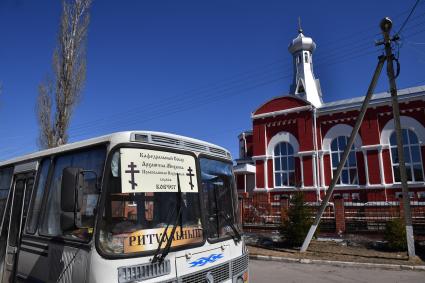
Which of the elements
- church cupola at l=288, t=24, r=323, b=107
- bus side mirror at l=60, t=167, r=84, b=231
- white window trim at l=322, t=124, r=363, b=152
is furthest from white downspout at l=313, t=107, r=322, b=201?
bus side mirror at l=60, t=167, r=84, b=231

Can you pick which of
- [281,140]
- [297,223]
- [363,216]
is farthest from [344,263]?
[281,140]

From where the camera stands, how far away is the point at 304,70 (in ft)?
110

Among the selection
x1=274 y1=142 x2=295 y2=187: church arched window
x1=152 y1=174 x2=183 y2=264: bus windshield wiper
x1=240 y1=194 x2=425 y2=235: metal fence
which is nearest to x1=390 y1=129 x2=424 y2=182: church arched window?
x1=240 y1=194 x2=425 y2=235: metal fence

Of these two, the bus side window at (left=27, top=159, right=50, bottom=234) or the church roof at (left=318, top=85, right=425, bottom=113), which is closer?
the bus side window at (left=27, top=159, right=50, bottom=234)

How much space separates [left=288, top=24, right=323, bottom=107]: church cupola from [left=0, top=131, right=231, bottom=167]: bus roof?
28.4 m

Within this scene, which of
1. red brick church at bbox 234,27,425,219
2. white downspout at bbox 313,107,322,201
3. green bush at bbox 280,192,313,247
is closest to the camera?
green bush at bbox 280,192,313,247

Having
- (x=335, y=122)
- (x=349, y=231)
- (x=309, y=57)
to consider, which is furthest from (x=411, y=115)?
(x=309, y=57)

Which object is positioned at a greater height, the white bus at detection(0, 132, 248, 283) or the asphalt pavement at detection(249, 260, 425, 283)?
the white bus at detection(0, 132, 248, 283)

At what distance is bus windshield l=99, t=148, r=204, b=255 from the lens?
3.74m

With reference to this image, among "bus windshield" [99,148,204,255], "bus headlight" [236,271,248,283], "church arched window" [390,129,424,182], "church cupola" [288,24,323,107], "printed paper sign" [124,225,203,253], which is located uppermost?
"church cupola" [288,24,323,107]

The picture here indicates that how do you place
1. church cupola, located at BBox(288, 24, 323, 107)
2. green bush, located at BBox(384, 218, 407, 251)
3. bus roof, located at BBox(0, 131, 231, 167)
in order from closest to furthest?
bus roof, located at BBox(0, 131, 231, 167) < green bush, located at BBox(384, 218, 407, 251) < church cupola, located at BBox(288, 24, 323, 107)

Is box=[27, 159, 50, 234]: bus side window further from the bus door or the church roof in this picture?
the church roof

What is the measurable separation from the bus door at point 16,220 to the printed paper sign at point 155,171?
2045 mm

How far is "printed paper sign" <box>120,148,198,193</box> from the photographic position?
390 cm
